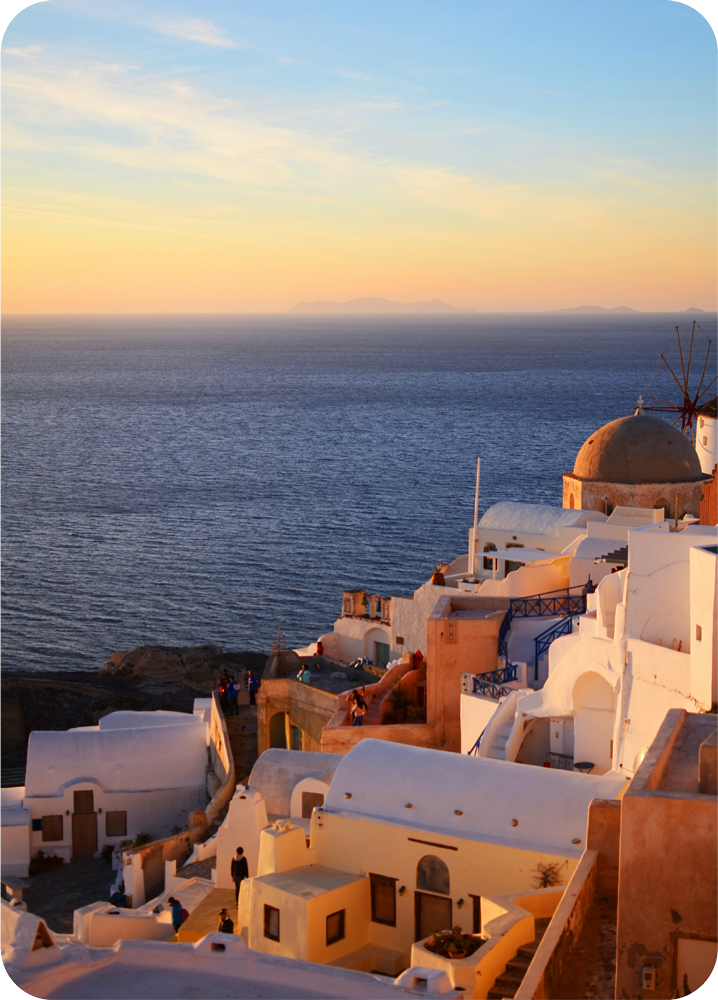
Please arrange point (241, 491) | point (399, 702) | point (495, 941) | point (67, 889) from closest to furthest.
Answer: point (495, 941)
point (67, 889)
point (399, 702)
point (241, 491)

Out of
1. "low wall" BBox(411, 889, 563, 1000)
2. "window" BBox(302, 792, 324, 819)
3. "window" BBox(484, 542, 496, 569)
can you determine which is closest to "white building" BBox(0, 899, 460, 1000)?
"low wall" BBox(411, 889, 563, 1000)

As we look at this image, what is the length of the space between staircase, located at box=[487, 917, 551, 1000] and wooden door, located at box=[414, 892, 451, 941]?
8.84ft

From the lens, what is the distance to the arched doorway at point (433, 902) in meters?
12.4

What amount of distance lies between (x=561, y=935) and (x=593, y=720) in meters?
8.26

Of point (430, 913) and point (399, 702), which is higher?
point (399, 702)

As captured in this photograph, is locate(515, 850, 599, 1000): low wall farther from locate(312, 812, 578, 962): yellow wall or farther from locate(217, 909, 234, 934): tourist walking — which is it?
locate(217, 909, 234, 934): tourist walking

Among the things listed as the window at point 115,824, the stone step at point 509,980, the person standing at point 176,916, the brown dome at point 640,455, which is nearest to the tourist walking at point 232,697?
the window at point 115,824

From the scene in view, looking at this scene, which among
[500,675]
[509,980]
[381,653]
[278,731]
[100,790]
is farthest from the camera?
[381,653]

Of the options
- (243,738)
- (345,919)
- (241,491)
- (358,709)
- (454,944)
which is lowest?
(243,738)

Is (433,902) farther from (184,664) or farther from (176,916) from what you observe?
(184,664)

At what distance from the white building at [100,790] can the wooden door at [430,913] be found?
10552mm

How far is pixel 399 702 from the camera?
20.1m

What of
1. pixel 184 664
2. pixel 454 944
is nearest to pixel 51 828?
pixel 184 664

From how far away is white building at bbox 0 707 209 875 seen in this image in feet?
69.8
